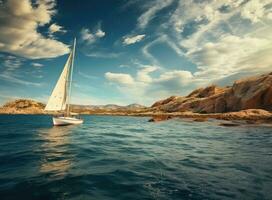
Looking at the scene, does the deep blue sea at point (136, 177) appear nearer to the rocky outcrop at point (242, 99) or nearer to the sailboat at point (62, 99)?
the sailboat at point (62, 99)

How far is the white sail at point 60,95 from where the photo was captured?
46188mm

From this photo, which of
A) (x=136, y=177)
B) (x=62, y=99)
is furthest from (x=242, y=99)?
(x=136, y=177)

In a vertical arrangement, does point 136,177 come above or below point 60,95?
below

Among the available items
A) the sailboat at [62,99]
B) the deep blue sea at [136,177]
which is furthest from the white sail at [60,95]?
the deep blue sea at [136,177]

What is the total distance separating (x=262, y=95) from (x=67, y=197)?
77.7 meters

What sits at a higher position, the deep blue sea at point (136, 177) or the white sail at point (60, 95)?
the white sail at point (60, 95)

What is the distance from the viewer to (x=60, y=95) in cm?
4762

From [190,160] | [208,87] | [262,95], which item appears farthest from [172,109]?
[190,160]

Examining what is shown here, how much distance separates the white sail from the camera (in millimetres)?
46188

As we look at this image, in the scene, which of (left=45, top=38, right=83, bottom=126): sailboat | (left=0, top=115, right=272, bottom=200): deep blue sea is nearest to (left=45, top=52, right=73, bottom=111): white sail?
(left=45, top=38, right=83, bottom=126): sailboat

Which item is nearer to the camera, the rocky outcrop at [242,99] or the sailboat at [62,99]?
the sailboat at [62,99]

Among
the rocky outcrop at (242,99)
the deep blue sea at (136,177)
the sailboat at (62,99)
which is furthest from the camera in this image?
the rocky outcrop at (242,99)

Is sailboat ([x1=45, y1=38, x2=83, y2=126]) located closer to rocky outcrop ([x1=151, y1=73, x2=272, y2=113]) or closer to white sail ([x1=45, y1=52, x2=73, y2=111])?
white sail ([x1=45, y1=52, x2=73, y2=111])

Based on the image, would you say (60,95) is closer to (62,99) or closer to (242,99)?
(62,99)
